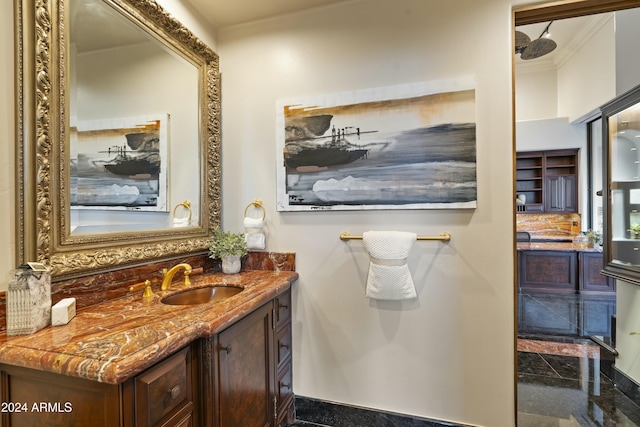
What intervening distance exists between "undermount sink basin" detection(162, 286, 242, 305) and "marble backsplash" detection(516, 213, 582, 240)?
5324mm

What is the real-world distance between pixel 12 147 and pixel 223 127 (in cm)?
114

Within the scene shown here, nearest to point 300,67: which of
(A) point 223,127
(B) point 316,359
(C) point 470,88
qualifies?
(A) point 223,127

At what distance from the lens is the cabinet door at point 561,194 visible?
485 centimetres

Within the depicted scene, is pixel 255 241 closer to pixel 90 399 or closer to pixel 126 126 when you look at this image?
pixel 126 126

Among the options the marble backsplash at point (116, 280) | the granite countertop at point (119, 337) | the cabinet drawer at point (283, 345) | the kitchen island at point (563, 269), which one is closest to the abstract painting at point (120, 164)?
the marble backsplash at point (116, 280)

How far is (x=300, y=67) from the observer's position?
187 centimetres

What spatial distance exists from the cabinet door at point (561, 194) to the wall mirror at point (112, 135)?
5.42 m

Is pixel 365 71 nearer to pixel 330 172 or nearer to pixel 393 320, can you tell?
pixel 330 172

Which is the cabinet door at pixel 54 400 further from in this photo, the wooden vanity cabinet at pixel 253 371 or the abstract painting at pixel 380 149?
the abstract painting at pixel 380 149

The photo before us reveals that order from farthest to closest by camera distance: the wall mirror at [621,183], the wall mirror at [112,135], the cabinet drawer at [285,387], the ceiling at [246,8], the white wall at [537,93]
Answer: the white wall at [537,93] < the wall mirror at [621,183] < the ceiling at [246,8] < the cabinet drawer at [285,387] < the wall mirror at [112,135]

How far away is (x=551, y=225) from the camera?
5.05 m

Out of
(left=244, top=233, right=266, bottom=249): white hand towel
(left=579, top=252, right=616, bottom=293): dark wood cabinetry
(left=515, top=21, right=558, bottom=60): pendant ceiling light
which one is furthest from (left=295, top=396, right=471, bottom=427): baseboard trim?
(left=515, top=21, right=558, bottom=60): pendant ceiling light

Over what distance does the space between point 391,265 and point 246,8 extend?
5.86ft

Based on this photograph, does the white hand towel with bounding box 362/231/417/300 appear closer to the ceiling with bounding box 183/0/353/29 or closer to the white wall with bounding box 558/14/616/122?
the ceiling with bounding box 183/0/353/29
